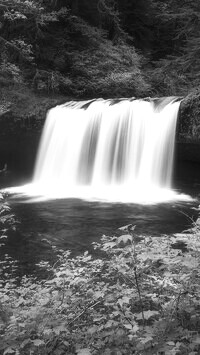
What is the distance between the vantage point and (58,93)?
16.5 metres

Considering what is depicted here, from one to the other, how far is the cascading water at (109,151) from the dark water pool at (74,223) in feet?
3.34

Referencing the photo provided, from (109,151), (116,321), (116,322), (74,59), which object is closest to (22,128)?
(109,151)

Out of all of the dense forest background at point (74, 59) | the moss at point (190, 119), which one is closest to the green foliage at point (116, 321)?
the moss at point (190, 119)

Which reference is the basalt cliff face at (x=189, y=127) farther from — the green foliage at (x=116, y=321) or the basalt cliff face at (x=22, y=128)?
the green foliage at (x=116, y=321)

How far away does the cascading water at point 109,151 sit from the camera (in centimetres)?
1154

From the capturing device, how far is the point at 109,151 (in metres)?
12.8

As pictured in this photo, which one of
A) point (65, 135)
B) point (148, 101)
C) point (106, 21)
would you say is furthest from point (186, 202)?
point (106, 21)

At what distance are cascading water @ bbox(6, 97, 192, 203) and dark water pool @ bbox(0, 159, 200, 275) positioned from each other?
1019mm

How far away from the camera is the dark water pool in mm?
6913

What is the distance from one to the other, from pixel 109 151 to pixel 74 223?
477 cm

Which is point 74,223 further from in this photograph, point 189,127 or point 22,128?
point 22,128

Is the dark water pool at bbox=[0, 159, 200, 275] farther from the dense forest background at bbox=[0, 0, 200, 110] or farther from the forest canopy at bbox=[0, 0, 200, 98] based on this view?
the forest canopy at bbox=[0, 0, 200, 98]

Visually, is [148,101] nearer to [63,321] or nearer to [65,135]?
[65,135]

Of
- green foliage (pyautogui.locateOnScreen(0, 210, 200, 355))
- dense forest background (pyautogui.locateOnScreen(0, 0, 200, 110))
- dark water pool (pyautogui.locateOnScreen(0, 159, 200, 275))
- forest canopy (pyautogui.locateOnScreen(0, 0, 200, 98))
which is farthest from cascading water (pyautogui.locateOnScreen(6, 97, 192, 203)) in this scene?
green foliage (pyautogui.locateOnScreen(0, 210, 200, 355))
